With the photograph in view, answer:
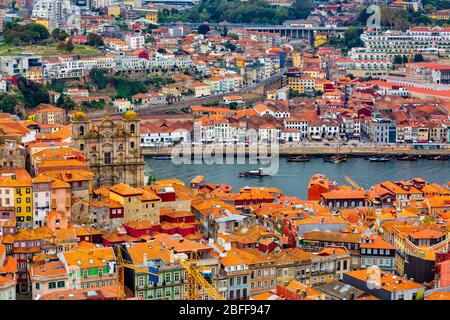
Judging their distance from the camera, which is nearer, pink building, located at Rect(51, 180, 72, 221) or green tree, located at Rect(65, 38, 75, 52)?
pink building, located at Rect(51, 180, 72, 221)

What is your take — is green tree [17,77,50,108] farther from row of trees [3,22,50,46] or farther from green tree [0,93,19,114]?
row of trees [3,22,50,46]

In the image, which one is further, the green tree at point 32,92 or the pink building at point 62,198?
the green tree at point 32,92

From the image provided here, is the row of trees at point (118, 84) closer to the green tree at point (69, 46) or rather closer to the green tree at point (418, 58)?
the green tree at point (69, 46)

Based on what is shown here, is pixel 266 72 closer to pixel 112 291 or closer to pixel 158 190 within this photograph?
pixel 158 190

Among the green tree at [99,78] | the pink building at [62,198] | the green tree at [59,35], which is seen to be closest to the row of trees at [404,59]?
the green tree at [59,35]

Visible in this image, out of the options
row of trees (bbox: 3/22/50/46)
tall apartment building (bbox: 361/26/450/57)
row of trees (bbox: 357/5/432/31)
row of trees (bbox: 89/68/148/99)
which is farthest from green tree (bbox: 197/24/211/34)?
row of trees (bbox: 89/68/148/99)

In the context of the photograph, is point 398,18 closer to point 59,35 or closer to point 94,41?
point 94,41
